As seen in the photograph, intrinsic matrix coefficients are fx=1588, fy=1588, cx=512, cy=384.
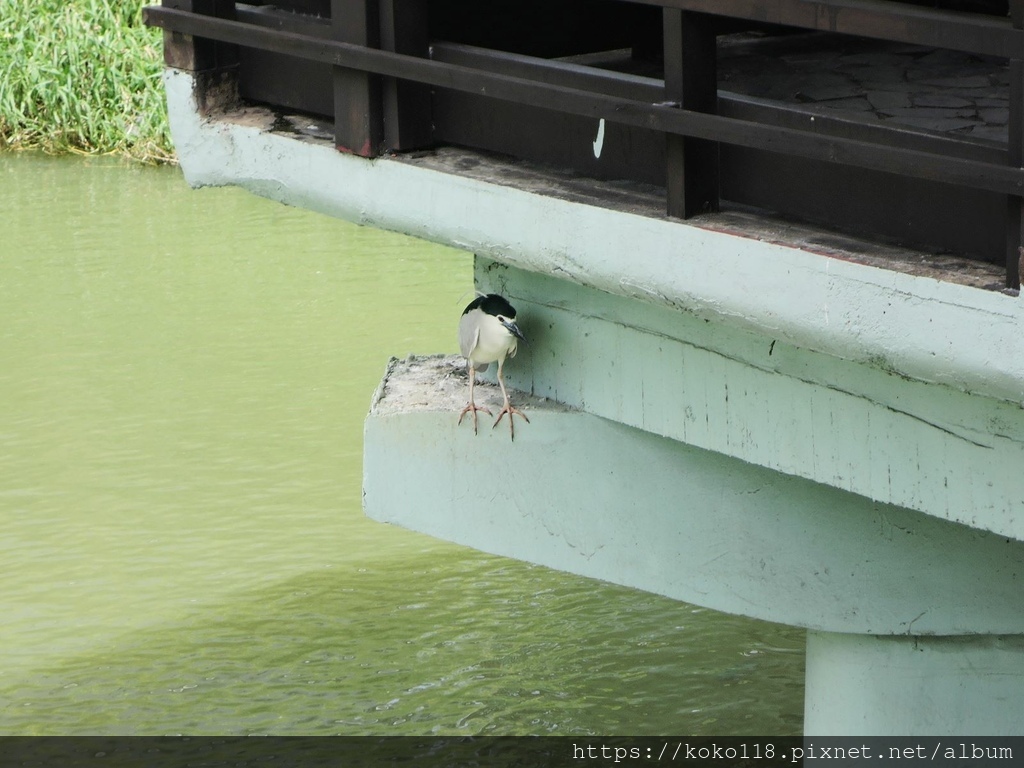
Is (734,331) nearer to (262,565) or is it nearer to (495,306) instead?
(495,306)

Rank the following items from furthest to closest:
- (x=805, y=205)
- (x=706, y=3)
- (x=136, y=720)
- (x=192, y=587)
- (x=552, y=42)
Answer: (x=192, y=587)
(x=136, y=720)
(x=552, y=42)
(x=805, y=205)
(x=706, y=3)

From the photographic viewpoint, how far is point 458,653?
542 centimetres

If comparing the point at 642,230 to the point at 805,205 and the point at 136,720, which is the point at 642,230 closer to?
the point at 805,205

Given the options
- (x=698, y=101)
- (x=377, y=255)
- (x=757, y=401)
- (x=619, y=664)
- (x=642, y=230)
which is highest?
(x=698, y=101)

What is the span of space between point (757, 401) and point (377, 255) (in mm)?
6539

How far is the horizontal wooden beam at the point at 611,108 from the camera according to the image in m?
2.35

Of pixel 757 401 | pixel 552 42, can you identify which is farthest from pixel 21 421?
pixel 757 401

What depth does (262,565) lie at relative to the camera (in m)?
6.07

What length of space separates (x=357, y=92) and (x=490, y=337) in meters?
0.64

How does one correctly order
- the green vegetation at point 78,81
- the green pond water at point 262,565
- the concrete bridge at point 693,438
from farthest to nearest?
the green vegetation at point 78,81, the green pond water at point 262,565, the concrete bridge at point 693,438

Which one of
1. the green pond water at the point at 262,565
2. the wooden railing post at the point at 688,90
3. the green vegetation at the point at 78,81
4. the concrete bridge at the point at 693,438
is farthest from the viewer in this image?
A: the green vegetation at the point at 78,81

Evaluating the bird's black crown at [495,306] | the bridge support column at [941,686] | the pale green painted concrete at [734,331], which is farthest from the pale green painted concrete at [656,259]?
the bridge support column at [941,686]

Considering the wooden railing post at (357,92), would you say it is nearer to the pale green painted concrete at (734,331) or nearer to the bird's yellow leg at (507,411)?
the pale green painted concrete at (734,331)

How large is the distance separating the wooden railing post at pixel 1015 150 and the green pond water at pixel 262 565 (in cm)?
287
